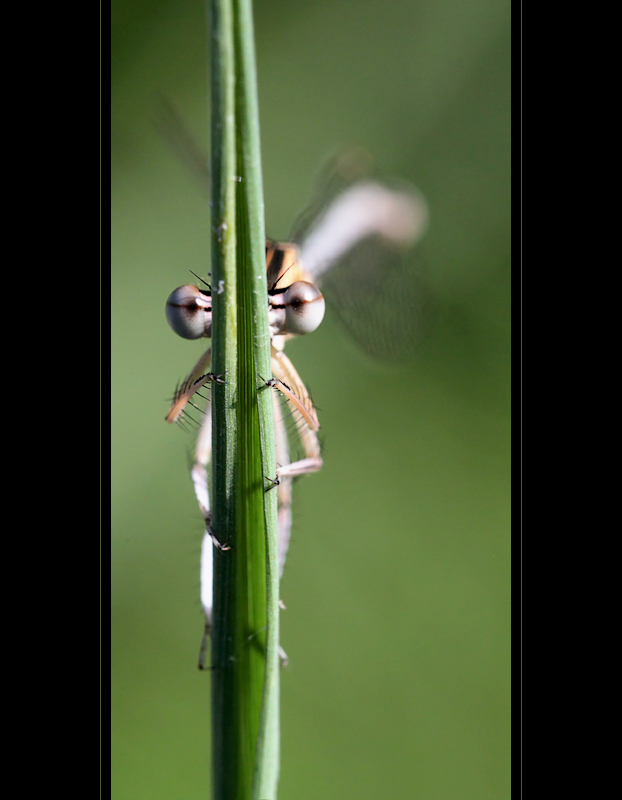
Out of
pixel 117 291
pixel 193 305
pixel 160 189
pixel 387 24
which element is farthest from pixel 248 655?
pixel 387 24

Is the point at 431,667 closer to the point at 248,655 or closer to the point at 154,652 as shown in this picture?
the point at 154,652

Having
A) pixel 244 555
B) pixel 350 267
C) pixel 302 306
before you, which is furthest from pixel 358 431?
pixel 244 555

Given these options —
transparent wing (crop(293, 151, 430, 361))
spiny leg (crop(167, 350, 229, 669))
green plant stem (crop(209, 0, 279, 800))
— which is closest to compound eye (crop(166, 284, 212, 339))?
spiny leg (crop(167, 350, 229, 669))

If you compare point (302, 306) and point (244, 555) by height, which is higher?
point (302, 306)

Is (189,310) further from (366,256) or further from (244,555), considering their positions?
(366,256)

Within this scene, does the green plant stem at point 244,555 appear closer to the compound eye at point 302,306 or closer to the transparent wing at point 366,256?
the compound eye at point 302,306

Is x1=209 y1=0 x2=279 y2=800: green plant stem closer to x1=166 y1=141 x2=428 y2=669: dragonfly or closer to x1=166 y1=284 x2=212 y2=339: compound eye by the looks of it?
x1=166 y1=284 x2=212 y2=339: compound eye

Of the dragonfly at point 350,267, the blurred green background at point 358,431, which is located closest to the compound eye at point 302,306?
the dragonfly at point 350,267
